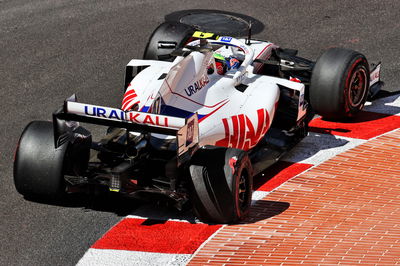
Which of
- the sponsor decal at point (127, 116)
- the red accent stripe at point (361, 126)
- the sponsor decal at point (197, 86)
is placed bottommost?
the red accent stripe at point (361, 126)

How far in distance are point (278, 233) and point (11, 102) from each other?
5166 mm

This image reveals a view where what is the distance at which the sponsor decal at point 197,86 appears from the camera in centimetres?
878

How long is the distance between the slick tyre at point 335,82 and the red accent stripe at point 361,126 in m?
0.15

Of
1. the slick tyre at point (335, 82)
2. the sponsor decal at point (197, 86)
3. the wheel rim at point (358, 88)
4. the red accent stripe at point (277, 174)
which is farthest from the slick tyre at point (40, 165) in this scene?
the wheel rim at point (358, 88)

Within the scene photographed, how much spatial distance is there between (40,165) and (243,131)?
7.61 feet

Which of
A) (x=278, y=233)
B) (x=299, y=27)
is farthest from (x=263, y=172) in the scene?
(x=299, y=27)

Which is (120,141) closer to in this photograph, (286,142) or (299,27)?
(286,142)

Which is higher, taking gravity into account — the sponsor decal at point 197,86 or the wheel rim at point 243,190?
the sponsor decal at point 197,86

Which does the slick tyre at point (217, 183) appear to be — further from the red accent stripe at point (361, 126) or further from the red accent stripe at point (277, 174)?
the red accent stripe at point (361, 126)

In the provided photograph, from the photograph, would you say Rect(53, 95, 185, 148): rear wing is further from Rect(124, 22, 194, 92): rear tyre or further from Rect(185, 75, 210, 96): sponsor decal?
Rect(124, 22, 194, 92): rear tyre

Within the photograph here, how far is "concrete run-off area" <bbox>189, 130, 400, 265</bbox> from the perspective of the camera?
7449 millimetres

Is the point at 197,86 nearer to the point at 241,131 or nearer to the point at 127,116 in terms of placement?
the point at 241,131

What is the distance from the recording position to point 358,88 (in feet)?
34.9

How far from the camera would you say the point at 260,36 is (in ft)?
44.9
